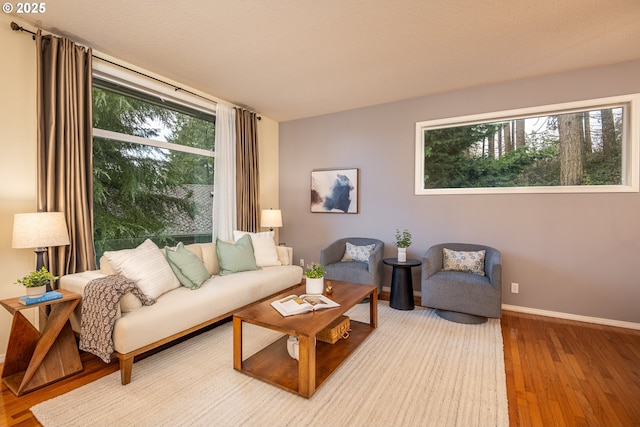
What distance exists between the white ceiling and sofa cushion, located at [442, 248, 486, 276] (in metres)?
2.06

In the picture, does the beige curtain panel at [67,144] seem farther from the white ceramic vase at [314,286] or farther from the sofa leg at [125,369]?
the white ceramic vase at [314,286]

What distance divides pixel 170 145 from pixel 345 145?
96.7 inches

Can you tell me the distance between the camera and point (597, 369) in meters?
2.19

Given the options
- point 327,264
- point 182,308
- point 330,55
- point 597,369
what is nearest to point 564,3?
point 330,55

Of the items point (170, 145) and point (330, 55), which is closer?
point (330, 55)

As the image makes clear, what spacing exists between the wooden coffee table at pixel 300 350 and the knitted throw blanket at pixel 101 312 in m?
0.81

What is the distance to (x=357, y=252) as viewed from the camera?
4.08m

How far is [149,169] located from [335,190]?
2559mm

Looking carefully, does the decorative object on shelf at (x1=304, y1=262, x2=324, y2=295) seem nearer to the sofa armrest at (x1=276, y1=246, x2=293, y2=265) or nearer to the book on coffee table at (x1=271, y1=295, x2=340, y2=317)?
the book on coffee table at (x1=271, y1=295, x2=340, y2=317)

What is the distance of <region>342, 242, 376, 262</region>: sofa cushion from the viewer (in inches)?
158

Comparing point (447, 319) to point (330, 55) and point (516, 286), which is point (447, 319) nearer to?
point (516, 286)

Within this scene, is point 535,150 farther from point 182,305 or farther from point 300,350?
point 182,305

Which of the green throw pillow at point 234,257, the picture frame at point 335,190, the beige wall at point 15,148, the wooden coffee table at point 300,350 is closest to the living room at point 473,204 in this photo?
the beige wall at point 15,148

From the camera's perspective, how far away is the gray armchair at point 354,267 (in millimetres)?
3551
